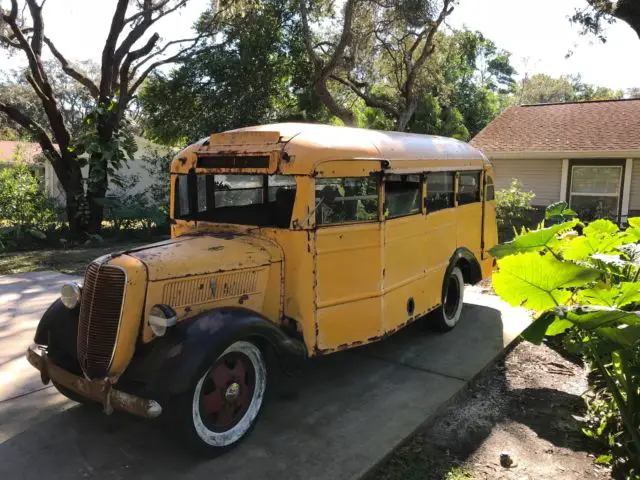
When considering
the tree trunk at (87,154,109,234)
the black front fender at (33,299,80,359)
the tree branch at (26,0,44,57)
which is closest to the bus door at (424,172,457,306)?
the black front fender at (33,299,80,359)

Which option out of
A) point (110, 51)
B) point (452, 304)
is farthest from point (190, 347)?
point (110, 51)

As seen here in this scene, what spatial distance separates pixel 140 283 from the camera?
320 cm

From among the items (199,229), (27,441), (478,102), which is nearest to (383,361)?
(199,229)

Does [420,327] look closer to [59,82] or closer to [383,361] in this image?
[383,361]

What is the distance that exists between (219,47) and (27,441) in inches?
609

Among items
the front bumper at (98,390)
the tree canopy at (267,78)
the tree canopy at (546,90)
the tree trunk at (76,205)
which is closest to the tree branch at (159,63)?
the tree canopy at (267,78)

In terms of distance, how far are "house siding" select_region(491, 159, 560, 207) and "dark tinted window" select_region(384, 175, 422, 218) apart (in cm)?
1040

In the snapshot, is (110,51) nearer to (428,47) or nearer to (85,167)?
(85,167)

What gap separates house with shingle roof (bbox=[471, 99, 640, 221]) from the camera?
500 inches

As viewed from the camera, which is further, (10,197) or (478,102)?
(478,102)

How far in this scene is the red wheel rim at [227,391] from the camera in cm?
329

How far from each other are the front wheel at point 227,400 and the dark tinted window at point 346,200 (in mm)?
1154

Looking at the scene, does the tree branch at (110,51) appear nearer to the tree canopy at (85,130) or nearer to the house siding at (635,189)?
the tree canopy at (85,130)

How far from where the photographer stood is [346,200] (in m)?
4.05
